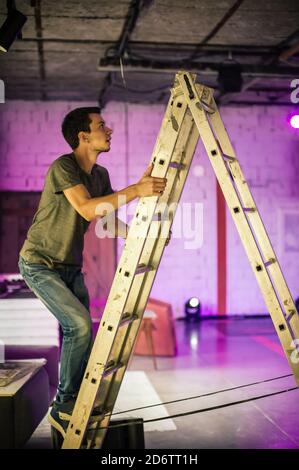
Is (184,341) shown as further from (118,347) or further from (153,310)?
(118,347)

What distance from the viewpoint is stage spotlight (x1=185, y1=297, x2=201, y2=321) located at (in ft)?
29.1

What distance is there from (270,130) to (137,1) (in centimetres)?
490

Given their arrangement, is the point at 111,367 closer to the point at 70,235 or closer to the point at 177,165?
the point at 70,235

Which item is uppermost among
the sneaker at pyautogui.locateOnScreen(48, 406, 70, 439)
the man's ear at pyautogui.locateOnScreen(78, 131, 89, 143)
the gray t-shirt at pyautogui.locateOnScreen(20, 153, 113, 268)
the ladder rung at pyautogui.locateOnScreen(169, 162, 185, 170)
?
the man's ear at pyautogui.locateOnScreen(78, 131, 89, 143)

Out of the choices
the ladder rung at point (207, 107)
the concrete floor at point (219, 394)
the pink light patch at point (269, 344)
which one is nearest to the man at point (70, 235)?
the ladder rung at point (207, 107)

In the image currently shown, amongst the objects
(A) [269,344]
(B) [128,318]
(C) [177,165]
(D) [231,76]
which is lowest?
(A) [269,344]

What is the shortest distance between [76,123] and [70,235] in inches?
24.4

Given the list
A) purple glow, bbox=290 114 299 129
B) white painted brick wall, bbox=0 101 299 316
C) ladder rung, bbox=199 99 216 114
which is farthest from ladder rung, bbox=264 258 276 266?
white painted brick wall, bbox=0 101 299 316

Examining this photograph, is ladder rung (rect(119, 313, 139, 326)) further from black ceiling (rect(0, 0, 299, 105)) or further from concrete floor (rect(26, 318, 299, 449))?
black ceiling (rect(0, 0, 299, 105))

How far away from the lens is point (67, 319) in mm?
2768

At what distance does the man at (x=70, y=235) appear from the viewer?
2.72m

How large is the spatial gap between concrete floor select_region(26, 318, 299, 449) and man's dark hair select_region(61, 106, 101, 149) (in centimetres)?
178

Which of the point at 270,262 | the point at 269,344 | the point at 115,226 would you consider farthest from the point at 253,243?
the point at 269,344
